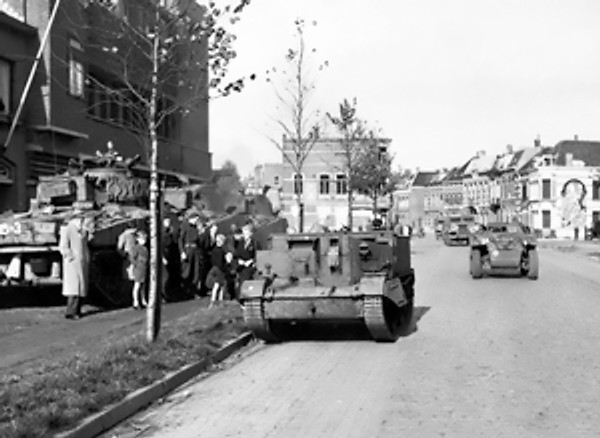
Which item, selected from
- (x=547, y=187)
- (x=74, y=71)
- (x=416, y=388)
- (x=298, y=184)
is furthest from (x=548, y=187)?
(x=416, y=388)

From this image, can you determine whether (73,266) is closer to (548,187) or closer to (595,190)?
(548,187)

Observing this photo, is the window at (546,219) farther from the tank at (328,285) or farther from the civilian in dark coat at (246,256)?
the tank at (328,285)

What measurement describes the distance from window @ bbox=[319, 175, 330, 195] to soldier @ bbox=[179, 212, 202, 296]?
171 ft

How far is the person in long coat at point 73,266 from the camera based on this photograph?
44.3 feet

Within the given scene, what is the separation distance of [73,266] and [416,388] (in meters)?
6.98

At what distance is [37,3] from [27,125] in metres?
3.32

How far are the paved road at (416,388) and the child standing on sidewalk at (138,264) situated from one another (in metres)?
3.94

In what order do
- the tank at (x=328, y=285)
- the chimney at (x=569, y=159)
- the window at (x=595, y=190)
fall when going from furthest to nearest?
the chimney at (x=569, y=159), the window at (x=595, y=190), the tank at (x=328, y=285)

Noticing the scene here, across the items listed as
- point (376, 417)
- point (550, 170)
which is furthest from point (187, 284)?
point (550, 170)

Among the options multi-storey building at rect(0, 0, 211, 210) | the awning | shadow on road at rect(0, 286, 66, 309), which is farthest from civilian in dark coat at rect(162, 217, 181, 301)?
the awning

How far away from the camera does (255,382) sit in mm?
8820

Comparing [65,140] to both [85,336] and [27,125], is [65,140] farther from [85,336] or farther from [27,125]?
[85,336]

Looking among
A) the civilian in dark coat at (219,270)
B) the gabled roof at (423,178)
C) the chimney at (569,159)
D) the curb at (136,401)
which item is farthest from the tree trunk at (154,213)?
the gabled roof at (423,178)

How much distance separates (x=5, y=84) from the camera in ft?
73.0
